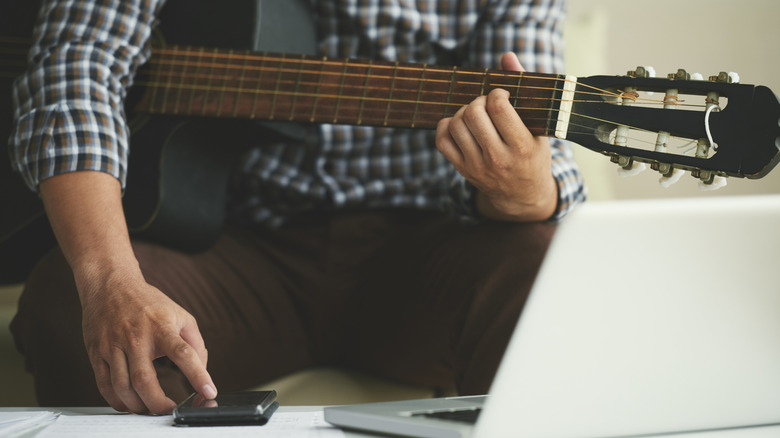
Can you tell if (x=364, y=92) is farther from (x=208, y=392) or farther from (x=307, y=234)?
(x=208, y=392)

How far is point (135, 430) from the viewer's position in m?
0.53

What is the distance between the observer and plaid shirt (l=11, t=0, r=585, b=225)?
98 centimetres

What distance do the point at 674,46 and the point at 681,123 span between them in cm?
99

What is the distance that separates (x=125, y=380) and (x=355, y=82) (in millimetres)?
463

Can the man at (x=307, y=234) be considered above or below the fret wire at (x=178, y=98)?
below

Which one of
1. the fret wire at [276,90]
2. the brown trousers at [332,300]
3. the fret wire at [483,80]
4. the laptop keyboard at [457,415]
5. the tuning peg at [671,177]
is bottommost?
the brown trousers at [332,300]

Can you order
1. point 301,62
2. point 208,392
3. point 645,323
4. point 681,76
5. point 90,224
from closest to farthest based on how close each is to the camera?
point 645,323 → point 208,392 → point 681,76 → point 90,224 → point 301,62

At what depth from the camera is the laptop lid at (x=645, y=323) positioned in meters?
0.41

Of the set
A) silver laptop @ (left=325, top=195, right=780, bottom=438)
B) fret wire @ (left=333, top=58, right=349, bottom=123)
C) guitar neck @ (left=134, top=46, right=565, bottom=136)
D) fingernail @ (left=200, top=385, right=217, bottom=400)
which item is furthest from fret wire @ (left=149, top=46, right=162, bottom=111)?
silver laptop @ (left=325, top=195, right=780, bottom=438)

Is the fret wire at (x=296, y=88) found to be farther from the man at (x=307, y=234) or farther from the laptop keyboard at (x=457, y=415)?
the laptop keyboard at (x=457, y=415)

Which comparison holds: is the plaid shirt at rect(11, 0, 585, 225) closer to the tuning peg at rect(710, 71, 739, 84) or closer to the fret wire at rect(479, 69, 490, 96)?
the fret wire at rect(479, 69, 490, 96)

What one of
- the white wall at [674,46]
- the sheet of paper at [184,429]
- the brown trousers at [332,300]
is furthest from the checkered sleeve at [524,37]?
the sheet of paper at [184,429]

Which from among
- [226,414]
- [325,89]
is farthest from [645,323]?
[325,89]

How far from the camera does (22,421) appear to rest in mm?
542
